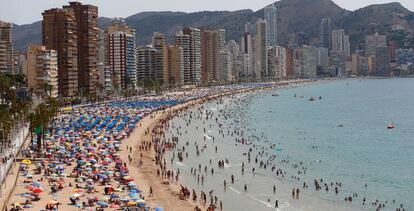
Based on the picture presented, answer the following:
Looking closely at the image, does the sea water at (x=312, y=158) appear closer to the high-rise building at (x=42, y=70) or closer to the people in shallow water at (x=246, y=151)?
the people in shallow water at (x=246, y=151)

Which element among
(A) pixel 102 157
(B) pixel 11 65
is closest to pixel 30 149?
(A) pixel 102 157

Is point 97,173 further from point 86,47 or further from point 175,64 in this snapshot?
point 175,64

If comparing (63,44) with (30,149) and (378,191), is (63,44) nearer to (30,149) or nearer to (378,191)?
(30,149)

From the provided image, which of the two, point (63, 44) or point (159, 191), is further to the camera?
point (63, 44)

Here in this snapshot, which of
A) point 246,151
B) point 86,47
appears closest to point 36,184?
point 246,151

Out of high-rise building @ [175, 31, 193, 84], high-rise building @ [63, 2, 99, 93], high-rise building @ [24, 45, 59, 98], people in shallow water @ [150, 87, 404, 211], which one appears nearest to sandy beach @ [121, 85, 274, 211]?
people in shallow water @ [150, 87, 404, 211]
